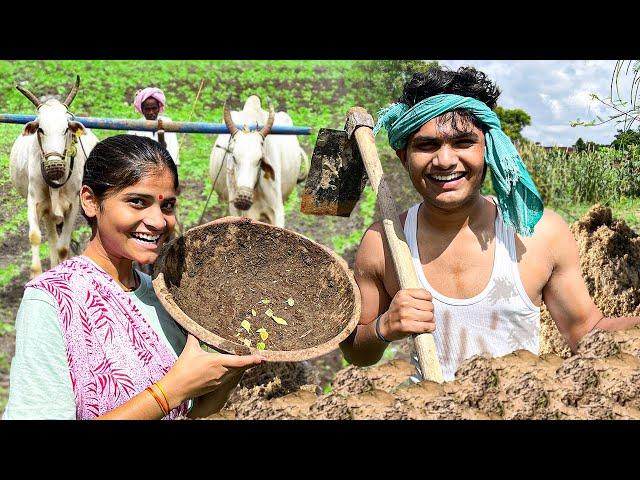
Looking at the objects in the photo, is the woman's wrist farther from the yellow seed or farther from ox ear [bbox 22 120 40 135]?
ox ear [bbox 22 120 40 135]

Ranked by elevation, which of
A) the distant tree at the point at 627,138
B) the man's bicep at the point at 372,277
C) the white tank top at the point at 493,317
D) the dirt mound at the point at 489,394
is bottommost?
the dirt mound at the point at 489,394

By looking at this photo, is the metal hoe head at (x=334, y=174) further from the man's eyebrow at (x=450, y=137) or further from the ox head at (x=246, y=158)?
the ox head at (x=246, y=158)

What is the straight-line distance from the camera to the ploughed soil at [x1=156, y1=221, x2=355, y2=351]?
7.46 feet

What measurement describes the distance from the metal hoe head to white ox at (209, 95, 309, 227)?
399cm

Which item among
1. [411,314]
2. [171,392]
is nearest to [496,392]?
[411,314]

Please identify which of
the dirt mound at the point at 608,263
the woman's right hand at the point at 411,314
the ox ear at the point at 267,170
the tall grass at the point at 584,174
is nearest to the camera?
the woman's right hand at the point at 411,314

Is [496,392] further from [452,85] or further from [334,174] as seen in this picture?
[334,174]

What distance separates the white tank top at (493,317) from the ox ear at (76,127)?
5.03 metres

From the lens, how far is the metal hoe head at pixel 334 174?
268 cm

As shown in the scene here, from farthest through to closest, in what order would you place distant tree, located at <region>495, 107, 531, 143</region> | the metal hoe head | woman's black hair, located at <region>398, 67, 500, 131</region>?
1. distant tree, located at <region>495, 107, 531, 143</region>
2. the metal hoe head
3. woman's black hair, located at <region>398, 67, 500, 131</region>

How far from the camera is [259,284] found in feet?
8.24

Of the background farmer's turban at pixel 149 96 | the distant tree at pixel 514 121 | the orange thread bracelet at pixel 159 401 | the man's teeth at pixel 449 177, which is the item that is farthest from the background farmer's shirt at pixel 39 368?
the distant tree at pixel 514 121

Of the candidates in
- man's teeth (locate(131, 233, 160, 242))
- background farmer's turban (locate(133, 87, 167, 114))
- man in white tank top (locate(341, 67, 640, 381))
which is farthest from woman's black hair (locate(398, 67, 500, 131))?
background farmer's turban (locate(133, 87, 167, 114))
